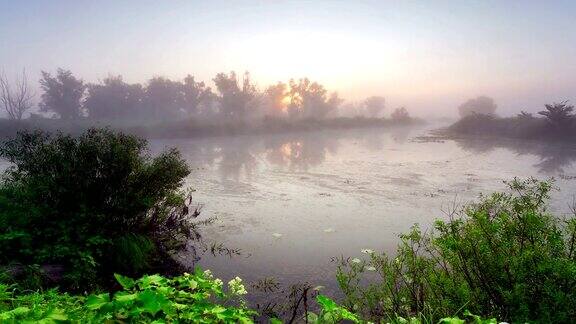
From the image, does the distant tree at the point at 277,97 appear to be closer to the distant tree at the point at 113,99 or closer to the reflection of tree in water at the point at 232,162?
the distant tree at the point at 113,99

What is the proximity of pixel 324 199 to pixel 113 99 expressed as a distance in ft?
200

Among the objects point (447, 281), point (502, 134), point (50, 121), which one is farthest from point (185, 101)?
point (447, 281)

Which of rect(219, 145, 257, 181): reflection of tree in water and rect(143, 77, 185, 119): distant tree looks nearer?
rect(219, 145, 257, 181): reflection of tree in water

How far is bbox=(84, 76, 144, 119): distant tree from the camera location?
194ft

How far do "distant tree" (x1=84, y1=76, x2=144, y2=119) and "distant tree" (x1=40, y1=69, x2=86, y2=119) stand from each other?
244cm

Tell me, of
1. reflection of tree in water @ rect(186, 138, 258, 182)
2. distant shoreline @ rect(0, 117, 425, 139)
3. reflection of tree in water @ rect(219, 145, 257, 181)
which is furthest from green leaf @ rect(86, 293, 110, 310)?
distant shoreline @ rect(0, 117, 425, 139)

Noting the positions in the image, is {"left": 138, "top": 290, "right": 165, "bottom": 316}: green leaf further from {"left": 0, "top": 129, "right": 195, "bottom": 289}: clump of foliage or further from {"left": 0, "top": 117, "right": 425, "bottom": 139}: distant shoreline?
{"left": 0, "top": 117, "right": 425, "bottom": 139}: distant shoreline

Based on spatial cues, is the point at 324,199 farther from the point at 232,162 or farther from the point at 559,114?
the point at 559,114

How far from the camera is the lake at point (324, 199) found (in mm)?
→ 7211

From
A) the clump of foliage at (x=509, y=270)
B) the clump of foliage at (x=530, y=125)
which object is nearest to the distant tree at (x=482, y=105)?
the clump of foliage at (x=530, y=125)

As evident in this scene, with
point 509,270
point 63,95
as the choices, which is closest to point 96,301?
point 509,270

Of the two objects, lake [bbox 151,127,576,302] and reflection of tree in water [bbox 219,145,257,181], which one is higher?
reflection of tree in water [bbox 219,145,257,181]

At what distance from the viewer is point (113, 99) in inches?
2409

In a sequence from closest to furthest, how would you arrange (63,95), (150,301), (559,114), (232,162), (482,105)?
(150,301) → (232,162) → (559,114) → (63,95) → (482,105)
